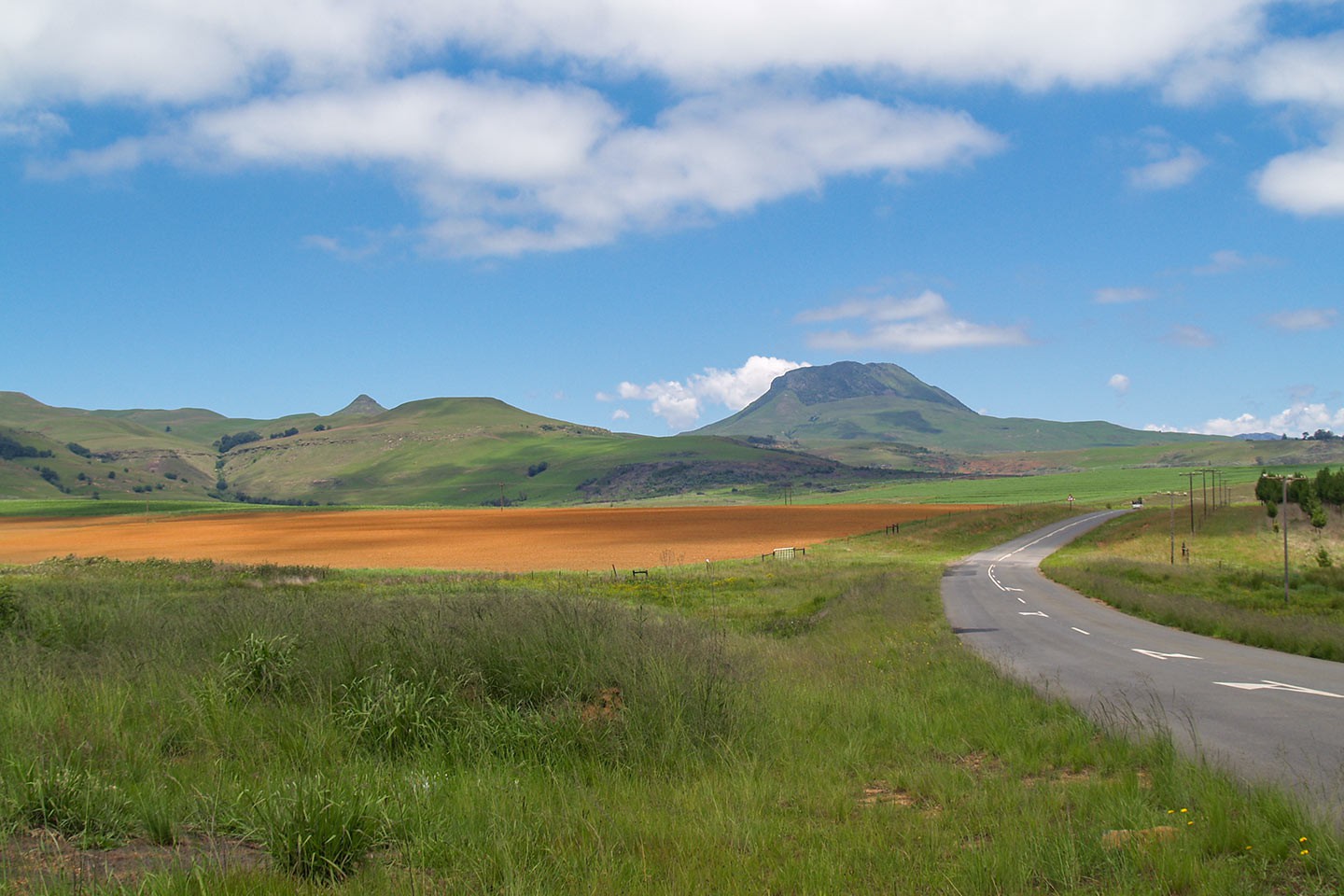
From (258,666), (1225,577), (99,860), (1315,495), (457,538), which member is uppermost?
(258,666)

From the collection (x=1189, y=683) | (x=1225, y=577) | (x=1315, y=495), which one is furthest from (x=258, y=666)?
(x=1315, y=495)

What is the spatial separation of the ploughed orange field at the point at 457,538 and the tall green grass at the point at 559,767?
4675 cm

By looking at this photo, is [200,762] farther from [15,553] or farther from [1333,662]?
[15,553]

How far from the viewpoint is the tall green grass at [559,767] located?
5.38m

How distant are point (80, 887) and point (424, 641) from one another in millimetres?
5432

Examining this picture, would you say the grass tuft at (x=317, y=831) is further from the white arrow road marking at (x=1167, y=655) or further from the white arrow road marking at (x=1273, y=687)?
the white arrow road marking at (x=1167, y=655)

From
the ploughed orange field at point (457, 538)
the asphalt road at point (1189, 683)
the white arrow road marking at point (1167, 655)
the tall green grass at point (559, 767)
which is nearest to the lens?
the tall green grass at point (559, 767)

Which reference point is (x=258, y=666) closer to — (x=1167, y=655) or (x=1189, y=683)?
(x=1189, y=683)

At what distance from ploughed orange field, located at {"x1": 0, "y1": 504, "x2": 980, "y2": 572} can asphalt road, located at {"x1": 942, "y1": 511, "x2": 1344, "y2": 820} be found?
121 feet

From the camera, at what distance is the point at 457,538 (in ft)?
318

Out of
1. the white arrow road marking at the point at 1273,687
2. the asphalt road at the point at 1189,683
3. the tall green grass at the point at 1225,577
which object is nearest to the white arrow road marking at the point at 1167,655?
the asphalt road at the point at 1189,683

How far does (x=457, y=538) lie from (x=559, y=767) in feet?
302

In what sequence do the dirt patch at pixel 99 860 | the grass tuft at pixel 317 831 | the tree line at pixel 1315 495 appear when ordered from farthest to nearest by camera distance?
the tree line at pixel 1315 495 → the grass tuft at pixel 317 831 → the dirt patch at pixel 99 860

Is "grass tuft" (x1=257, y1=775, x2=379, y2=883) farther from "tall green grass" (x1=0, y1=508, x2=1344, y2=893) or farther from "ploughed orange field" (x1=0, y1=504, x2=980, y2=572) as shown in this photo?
"ploughed orange field" (x1=0, y1=504, x2=980, y2=572)
